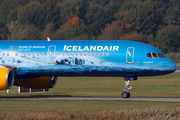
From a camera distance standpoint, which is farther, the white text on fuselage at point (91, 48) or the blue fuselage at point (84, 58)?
the white text on fuselage at point (91, 48)

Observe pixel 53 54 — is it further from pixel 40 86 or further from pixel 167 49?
pixel 167 49

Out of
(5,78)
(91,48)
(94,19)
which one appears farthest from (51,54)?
(94,19)

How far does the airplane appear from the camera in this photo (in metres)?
34.1

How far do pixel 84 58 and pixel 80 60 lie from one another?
1.33 feet

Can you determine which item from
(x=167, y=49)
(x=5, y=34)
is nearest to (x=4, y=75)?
(x=167, y=49)

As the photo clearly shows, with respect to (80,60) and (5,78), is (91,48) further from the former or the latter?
(5,78)

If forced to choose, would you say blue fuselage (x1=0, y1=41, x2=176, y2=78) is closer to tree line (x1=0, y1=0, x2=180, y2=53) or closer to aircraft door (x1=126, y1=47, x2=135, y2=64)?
aircraft door (x1=126, y1=47, x2=135, y2=64)

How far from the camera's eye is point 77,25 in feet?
485

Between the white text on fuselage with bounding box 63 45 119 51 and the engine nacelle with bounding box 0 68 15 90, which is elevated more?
the white text on fuselage with bounding box 63 45 119 51

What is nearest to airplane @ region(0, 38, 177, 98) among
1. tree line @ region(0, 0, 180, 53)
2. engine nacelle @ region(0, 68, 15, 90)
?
engine nacelle @ region(0, 68, 15, 90)

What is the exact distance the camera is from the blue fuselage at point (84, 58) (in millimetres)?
34094

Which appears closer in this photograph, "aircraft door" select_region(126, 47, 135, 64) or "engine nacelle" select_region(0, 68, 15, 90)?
"engine nacelle" select_region(0, 68, 15, 90)

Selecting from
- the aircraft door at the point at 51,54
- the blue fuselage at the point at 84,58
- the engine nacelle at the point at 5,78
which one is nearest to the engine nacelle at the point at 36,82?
the blue fuselage at the point at 84,58

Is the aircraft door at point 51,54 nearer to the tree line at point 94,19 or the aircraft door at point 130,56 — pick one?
the aircraft door at point 130,56
